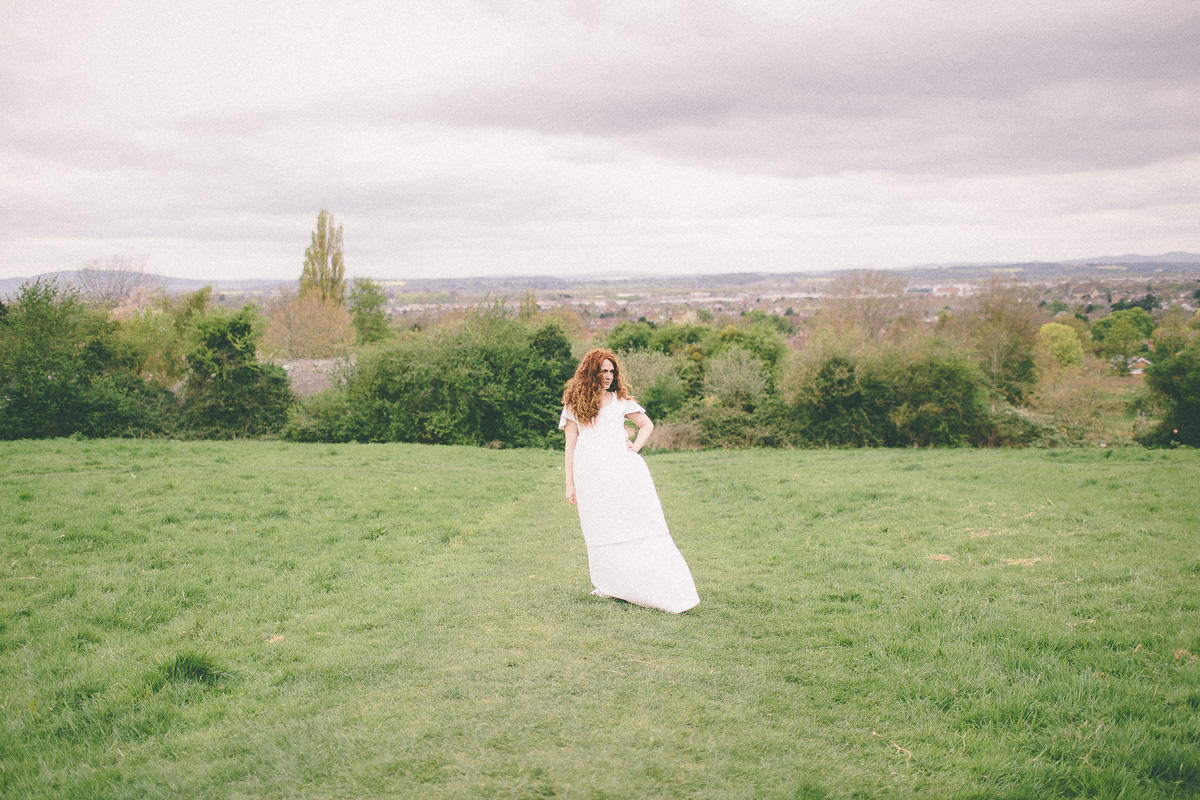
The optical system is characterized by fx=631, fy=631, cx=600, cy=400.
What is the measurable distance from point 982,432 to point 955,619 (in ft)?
83.6

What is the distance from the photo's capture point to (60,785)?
3547 mm

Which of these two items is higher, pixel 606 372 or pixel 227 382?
pixel 606 372

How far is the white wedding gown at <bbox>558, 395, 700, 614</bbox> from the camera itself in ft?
20.0

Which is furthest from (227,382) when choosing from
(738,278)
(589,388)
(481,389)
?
(738,278)

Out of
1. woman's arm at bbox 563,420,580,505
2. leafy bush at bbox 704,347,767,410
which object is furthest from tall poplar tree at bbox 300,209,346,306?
woman's arm at bbox 563,420,580,505

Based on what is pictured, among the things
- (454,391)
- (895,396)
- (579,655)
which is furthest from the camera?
(895,396)

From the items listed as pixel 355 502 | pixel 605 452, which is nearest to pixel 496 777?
pixel 605 452

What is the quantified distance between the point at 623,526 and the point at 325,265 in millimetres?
55846

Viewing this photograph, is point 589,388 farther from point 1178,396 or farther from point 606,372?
point 1178,396

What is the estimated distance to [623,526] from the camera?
614 centimetres

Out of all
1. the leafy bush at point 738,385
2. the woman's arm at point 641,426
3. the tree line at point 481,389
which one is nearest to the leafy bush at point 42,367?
the tree line at point 481,389

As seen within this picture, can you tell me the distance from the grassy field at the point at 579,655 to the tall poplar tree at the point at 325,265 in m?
47.1

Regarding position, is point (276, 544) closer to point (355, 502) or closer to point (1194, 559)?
point (355, 502)

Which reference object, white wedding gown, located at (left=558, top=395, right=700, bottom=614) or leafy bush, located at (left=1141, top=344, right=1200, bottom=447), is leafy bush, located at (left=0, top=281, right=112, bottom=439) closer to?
white wedding gown, located at (left=558, top=395, right=700, bottom=614)
